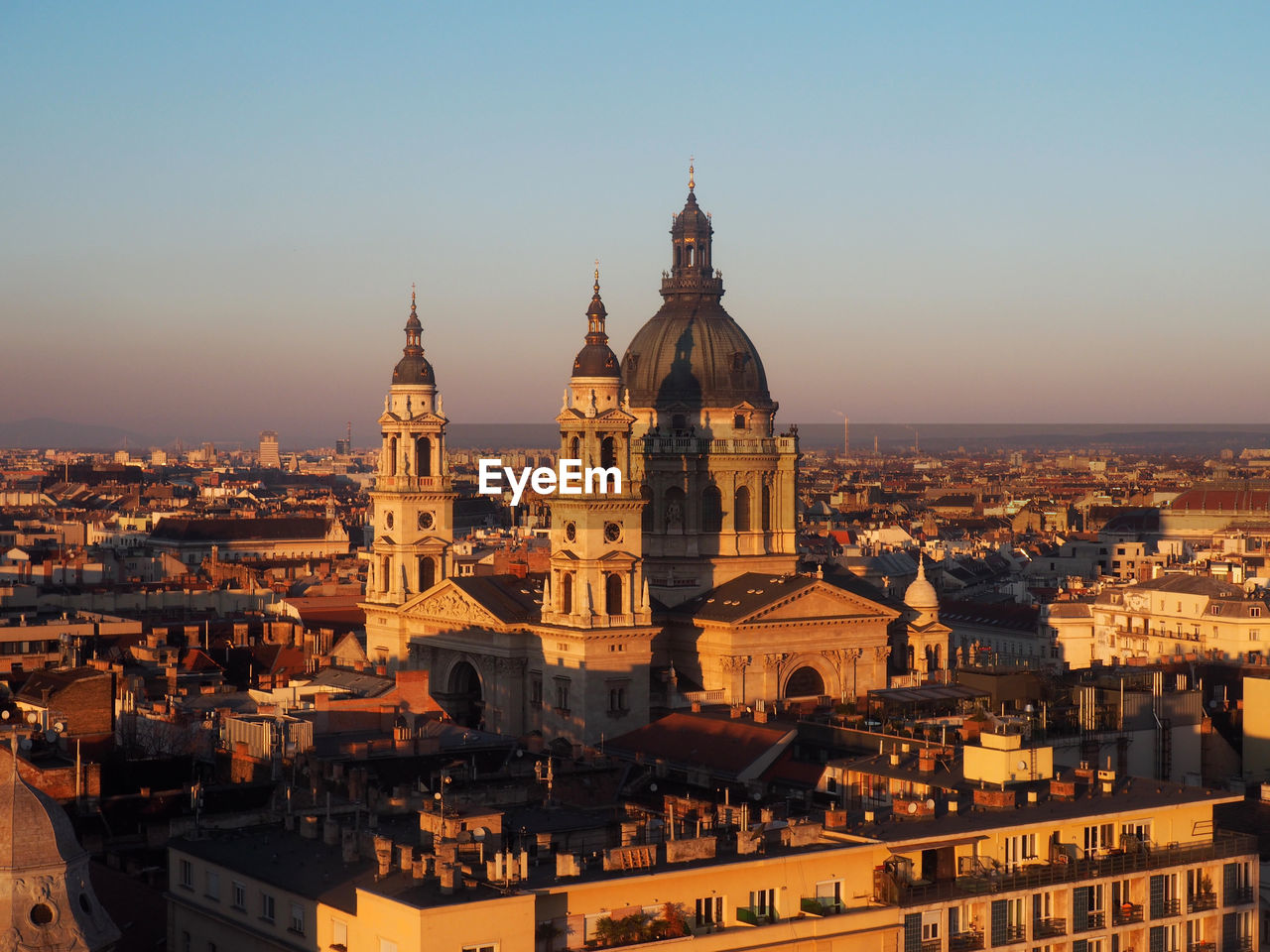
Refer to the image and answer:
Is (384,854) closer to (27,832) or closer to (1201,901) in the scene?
(27,832)

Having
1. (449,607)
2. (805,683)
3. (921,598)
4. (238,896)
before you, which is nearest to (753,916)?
(238,896)

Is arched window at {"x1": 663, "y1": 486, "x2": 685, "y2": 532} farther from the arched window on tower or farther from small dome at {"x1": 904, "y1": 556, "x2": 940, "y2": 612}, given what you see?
small dome at {"x1": 904, "y1": 556, "x2": 940, "y2": 612}

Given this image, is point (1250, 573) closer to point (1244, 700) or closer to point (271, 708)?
point (1244, 700)

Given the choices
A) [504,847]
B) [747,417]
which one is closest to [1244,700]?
[747,417]

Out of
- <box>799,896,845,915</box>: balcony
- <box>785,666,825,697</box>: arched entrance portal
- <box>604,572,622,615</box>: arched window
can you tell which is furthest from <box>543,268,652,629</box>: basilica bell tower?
<box>799,896,845,915</box>: balcony

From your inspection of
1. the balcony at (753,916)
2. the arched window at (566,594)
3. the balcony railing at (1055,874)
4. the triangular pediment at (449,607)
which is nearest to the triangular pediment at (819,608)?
the arched window at (566,594)
